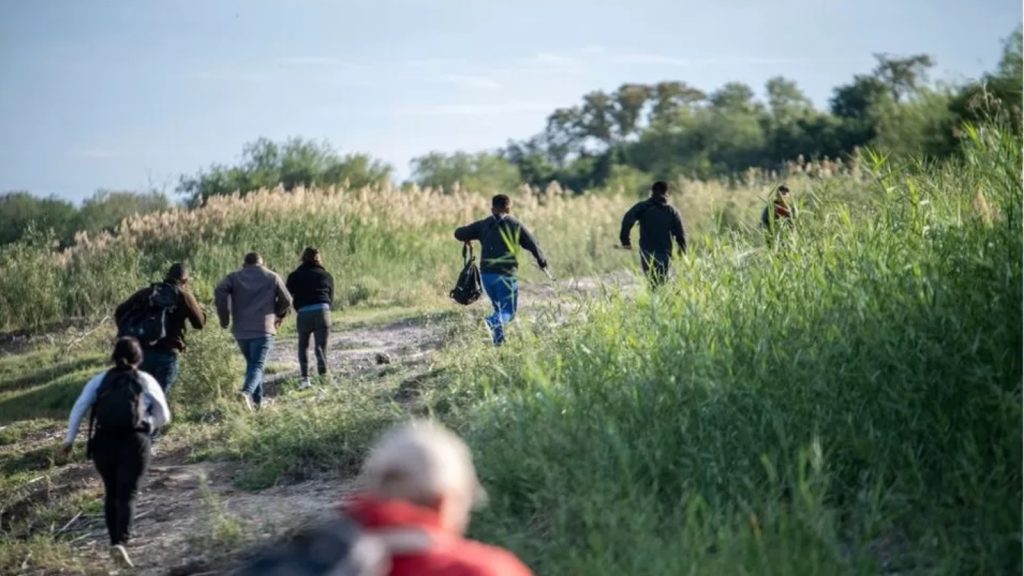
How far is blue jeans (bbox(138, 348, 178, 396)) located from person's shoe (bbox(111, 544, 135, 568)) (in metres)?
3.77

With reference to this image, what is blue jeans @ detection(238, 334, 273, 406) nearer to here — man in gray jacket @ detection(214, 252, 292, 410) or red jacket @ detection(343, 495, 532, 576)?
man in gray jacket @ detection(214, 252, 292, 410)

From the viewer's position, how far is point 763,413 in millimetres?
9086

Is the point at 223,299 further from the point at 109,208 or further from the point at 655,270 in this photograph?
the point at 109,208

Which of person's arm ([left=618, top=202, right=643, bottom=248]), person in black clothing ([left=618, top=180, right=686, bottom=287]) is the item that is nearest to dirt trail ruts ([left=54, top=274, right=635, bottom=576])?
person's arm ([left=618, top=202, right=643, bottom=248])

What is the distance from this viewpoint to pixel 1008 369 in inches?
353

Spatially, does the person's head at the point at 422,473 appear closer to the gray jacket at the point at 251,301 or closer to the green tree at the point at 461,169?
the gray jacket at the point at 251,301

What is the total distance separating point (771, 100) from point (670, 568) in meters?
85.6

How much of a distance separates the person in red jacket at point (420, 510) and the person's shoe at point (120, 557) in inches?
268

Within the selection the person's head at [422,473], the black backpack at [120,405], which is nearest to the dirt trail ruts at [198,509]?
the black backpack at [120,405]

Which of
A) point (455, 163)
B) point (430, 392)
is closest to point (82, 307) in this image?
point (430, 392)

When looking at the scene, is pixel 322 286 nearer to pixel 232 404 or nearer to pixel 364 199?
pixel 232 404

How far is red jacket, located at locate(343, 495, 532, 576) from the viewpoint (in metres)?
4.41

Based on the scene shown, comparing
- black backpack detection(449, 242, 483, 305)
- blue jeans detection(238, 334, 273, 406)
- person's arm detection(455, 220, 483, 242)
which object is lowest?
blue jeans detection(238, 334, 273, 406)

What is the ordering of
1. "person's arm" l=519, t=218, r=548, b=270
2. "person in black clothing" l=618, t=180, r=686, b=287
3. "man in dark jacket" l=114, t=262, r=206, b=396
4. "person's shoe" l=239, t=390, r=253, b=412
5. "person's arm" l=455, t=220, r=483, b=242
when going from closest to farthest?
"man in dark jacket" l=114, t=262, r=206, b=396 < "person's shoe" l=239, t=390, r=253, b=412 < "person's arm" l=519, t=218, r=548, b=270 < "person's arm" l=455, t=220, r=483, b=242 < "person in black clothing" l=618, t=180, r=686, b=287
